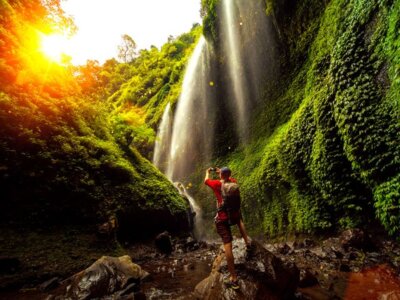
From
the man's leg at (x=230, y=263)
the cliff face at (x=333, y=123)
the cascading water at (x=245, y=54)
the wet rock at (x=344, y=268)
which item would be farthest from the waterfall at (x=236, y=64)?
the man's leg at (x=230, y=263)

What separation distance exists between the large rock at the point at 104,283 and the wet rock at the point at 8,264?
3.92 ft

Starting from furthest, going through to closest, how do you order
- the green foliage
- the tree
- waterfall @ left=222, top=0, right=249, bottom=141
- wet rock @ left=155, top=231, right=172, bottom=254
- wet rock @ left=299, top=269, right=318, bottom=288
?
1. the tree
2. the green foliage
3. waterfall @ left=222, top=0, right=249, bottom=141
4. wet rock @ left=155, top=231, right=172, bottom=254
5. wet rock @ left=299, top=269, right=318, bottom=288

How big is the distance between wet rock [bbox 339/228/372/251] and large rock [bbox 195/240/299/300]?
327cm

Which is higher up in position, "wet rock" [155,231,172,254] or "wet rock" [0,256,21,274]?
"wet rock" [155,231,172,254]

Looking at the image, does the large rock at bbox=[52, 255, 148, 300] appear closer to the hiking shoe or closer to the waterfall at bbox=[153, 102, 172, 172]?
the hiking shoe

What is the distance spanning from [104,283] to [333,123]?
24.8ft

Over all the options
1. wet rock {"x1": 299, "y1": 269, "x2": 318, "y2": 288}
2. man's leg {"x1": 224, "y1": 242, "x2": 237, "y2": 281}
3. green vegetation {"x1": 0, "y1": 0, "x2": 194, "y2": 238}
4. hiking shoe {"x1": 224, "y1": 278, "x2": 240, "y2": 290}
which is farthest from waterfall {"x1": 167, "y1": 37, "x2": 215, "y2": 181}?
hiking shoe {"x1": 224, "y1": 278, "x2": 240, "y2": 290}

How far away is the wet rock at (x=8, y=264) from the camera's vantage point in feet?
17.4

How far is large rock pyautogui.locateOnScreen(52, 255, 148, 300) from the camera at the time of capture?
14.8ft

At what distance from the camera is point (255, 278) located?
12.3 feet

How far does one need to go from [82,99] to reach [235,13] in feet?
41.4

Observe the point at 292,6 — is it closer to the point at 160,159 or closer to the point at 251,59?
the point at 251,59

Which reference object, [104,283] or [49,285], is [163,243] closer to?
[49,285]

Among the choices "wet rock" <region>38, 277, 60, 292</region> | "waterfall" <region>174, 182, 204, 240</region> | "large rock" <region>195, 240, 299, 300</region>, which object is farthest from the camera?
"waterfall" <region>174, 182, 204, 240</region>
